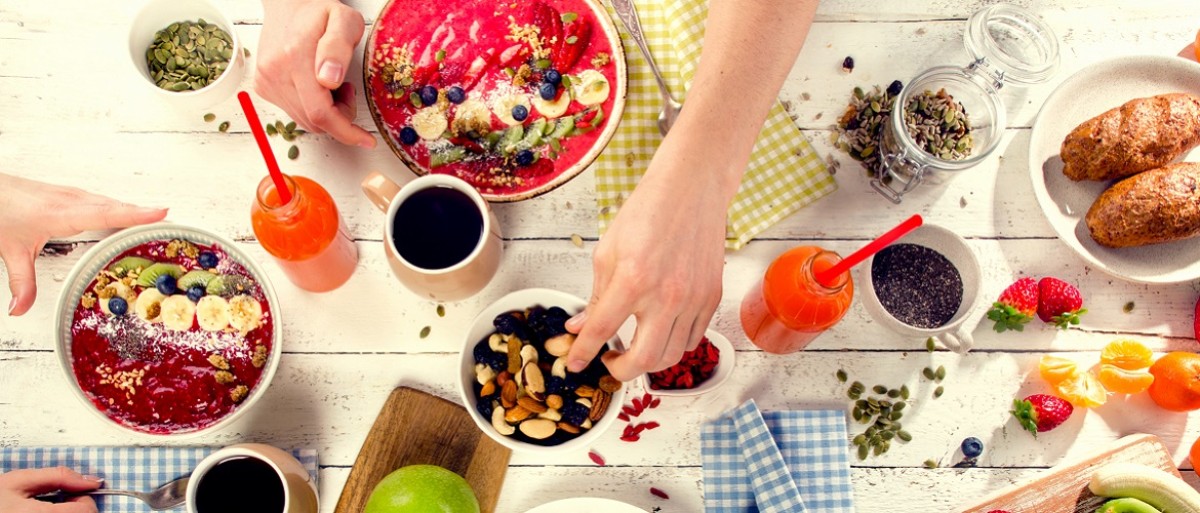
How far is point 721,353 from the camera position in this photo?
4.02 feet

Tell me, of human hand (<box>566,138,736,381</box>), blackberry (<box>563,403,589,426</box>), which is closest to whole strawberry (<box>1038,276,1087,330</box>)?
human hand (<box>566,138,736,381</box>)

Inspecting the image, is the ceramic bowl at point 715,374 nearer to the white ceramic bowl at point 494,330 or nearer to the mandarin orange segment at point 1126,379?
the white ceramic bowl at point 494,330

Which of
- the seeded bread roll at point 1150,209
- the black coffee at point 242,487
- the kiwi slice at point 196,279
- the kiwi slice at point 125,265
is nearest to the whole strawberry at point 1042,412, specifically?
the seeded bread roll at point 1150,209

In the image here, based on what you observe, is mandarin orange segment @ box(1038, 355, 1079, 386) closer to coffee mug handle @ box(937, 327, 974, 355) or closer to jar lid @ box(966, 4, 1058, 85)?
coffee mug handle @ box(937, 327, 974, 355)

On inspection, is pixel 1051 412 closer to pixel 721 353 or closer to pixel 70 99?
pixel 721 353

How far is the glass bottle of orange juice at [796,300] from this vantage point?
3.65 feet

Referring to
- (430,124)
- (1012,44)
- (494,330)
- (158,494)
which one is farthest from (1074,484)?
(158,494)

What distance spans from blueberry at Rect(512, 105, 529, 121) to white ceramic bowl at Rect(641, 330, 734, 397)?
424 millimetres

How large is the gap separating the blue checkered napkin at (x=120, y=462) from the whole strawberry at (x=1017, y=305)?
47.7 inches

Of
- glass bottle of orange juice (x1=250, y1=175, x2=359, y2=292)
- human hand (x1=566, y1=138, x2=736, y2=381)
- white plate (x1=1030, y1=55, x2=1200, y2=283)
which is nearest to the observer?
human hand (x1=566, y1=138, x2=736, y2=381)

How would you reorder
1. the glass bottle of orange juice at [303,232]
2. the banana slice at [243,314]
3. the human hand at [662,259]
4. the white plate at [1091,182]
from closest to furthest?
the human hand at [662,259]
the glass bottle of orange juice at [303,232]
the banana slice at [243,314]
the white plate at [1091,182]

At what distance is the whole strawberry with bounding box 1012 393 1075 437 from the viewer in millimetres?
1242

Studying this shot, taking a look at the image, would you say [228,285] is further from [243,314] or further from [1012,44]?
[1012,44]

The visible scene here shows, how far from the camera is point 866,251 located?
104cm
